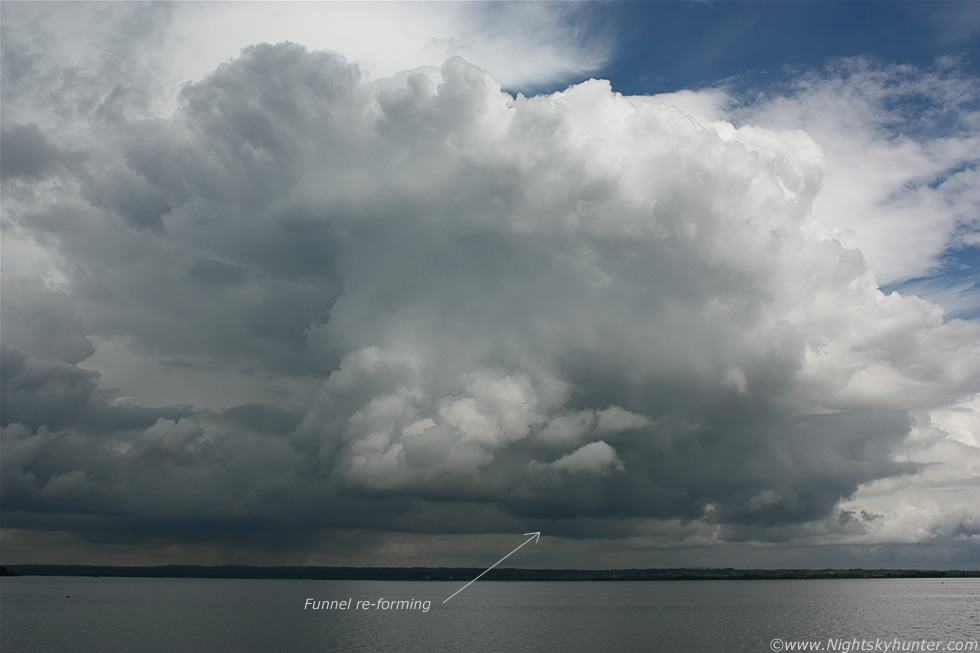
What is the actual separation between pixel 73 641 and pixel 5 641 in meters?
11.2

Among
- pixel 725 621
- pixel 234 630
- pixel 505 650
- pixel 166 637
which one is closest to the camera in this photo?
pixel 505 650

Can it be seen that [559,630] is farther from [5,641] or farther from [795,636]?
[5,641]

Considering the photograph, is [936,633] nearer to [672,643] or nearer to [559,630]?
[672,643]

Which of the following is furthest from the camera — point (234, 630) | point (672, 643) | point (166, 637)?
point (234, 630)

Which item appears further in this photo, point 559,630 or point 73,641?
point 559,630

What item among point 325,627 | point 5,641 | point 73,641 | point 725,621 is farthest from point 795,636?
point 5,641

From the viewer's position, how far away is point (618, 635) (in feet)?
499

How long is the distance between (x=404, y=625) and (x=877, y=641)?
96.7 metres

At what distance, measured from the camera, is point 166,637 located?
144500 millimetres

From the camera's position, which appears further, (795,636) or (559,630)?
(559,630)

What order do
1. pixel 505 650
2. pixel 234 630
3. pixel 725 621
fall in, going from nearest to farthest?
pixel 505 650
pixel 234 630
pixel 725 621

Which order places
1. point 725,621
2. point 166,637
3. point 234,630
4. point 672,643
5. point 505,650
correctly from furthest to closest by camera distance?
point 725,621 → point 234,630 → point 166,637 → point 672,643 → point 505,650

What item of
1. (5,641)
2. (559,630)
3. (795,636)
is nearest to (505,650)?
(559,630)

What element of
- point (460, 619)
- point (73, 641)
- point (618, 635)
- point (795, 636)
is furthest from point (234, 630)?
point (795, 636)
